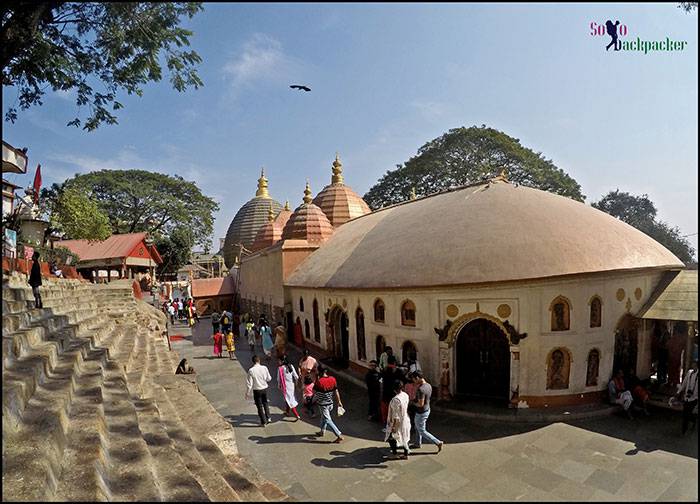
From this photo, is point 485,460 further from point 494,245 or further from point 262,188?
point 262,188

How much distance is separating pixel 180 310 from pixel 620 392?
26.9 meters

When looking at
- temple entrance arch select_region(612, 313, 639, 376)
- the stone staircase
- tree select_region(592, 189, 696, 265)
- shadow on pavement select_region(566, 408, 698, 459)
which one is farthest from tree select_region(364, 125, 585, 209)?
the stone staircase

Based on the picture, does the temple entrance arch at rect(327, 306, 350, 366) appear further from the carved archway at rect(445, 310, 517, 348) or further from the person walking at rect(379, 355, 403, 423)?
the person walking at rect(379, 355, 403, 423)

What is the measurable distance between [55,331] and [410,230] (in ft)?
28.7

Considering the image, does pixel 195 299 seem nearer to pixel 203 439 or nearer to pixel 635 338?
pixel 203 439

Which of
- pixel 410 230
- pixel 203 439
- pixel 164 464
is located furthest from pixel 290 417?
pixel 410 230

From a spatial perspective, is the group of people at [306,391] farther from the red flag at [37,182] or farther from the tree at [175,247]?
the tree at [175,247]

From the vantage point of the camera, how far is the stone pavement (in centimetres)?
515

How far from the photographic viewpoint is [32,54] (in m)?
6.27

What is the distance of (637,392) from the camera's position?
8.00 meters

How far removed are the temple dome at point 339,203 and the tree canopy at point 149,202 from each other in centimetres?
1858

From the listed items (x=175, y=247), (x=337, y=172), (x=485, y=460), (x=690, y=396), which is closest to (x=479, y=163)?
(x=337, y=172)

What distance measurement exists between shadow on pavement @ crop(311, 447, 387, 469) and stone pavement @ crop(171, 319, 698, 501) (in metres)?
0.02

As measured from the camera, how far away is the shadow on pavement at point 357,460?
612 centimetres
